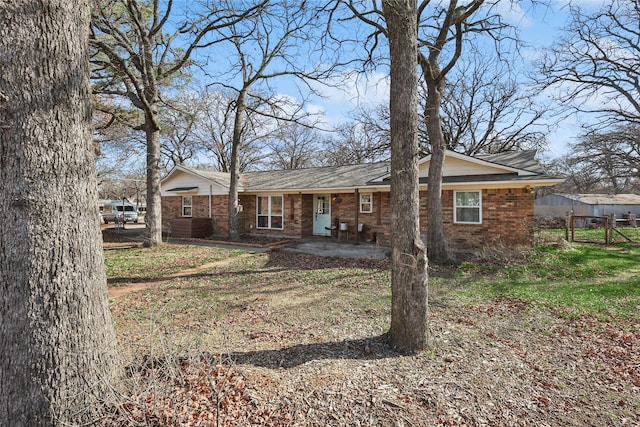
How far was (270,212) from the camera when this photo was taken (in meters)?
17.2

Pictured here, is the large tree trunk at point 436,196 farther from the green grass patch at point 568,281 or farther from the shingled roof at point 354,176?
the shingled roof at point 354,176

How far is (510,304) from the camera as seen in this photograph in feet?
20.0

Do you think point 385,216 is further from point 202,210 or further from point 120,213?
point 120,213

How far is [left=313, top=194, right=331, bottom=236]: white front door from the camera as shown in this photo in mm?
16469

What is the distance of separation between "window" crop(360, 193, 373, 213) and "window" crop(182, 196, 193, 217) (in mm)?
10617

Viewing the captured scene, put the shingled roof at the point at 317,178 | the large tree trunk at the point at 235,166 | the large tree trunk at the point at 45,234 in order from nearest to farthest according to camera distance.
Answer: the large tree trunk at the point at 45,234 < the shingled roof at the point at 317,178 < the large tree trunk at the point at 235,166

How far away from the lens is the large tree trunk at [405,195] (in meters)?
3.98

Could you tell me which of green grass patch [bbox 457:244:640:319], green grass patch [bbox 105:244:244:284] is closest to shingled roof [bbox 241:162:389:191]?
green grass patch [bbox 105:244:244:284]

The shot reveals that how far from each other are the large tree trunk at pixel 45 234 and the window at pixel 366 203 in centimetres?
1272

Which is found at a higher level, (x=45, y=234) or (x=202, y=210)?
(x=202, y=210)

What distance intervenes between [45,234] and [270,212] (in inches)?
584

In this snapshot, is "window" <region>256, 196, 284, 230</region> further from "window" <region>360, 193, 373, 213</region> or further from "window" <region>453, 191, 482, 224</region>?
"window" <region>453, 191, 482, 224</region>

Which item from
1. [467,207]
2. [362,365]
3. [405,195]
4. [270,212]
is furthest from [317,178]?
[362,365]

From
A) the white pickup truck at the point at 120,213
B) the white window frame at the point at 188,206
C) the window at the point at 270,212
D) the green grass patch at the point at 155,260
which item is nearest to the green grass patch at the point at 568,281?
the green grass patch at the point at 155,260
